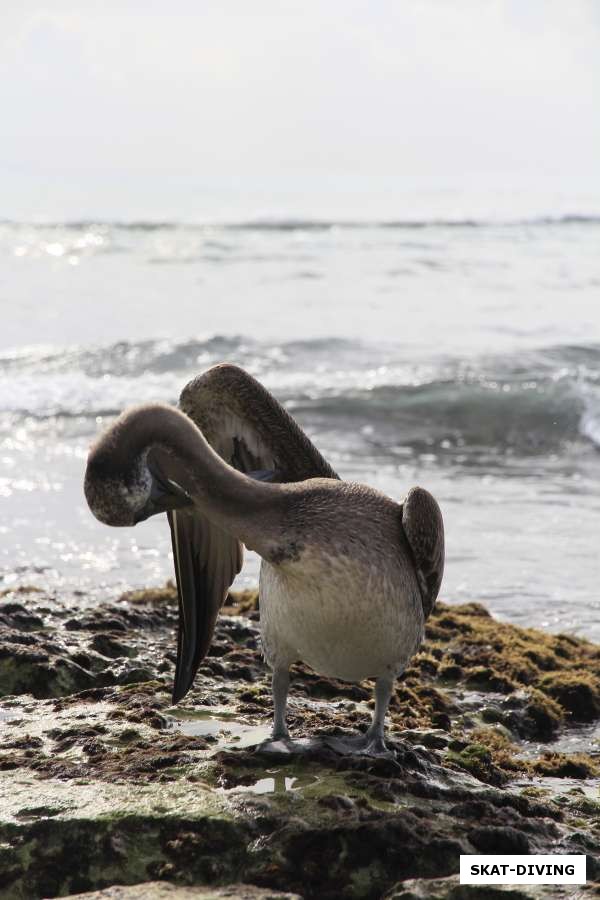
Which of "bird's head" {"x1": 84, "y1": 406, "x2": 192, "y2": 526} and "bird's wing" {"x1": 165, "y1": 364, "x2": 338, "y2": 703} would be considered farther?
"bird's wing" {"x1": 165, "y1": 364, "x2": 338, "y2": 703}

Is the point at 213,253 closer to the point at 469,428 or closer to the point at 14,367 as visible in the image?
the point at 14,367

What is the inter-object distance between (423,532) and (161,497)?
4.68 feet

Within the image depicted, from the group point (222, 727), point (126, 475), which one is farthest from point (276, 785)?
point (126, 475)

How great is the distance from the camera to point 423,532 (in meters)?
5.86

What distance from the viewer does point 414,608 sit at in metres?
5.91

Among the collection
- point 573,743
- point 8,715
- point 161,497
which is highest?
point 161,497

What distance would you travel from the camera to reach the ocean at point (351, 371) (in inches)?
449

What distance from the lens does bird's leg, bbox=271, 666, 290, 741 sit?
5934 mm

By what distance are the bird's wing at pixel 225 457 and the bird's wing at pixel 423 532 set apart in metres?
0.68

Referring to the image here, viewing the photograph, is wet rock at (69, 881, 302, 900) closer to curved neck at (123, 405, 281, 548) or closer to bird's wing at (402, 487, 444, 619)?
curved neck at (123, 405, 281, 548)

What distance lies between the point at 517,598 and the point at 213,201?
50194mm

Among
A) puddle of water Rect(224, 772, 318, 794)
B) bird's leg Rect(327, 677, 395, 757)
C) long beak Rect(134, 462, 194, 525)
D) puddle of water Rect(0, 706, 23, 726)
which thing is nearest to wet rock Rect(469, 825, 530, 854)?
puddle of water Rect(224, 772, 318, 794)

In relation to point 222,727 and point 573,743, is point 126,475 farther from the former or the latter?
point 573,743

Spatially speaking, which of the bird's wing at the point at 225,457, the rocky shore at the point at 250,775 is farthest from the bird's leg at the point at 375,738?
the bird's wing at the point at 225,457
